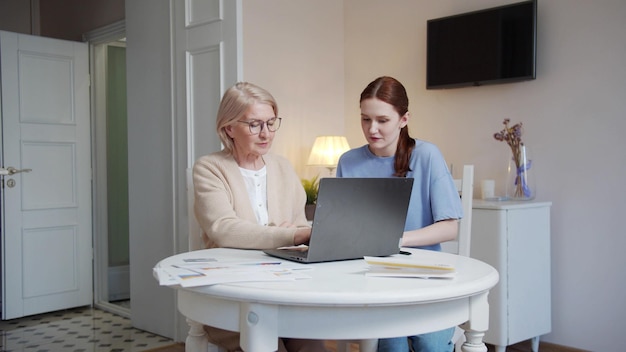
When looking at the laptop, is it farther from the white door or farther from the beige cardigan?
the white door

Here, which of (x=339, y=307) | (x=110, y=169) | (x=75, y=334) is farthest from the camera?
(x=110, y=169)

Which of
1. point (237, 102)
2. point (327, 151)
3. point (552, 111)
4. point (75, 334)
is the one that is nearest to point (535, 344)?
point (552, 111)

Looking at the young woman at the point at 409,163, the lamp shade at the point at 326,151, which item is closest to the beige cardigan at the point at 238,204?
the young woman at the point at 409,163

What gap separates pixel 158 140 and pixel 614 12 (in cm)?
251

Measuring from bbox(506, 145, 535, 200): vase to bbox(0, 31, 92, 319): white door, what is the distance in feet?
10.0

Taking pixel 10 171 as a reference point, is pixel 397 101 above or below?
above

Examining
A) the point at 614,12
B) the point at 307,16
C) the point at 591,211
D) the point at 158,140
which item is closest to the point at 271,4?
the point at 307,16

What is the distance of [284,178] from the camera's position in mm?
2170

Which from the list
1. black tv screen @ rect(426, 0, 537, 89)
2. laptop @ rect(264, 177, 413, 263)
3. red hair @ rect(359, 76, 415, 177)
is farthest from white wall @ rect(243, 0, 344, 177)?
laptop @ rect(264, 177, 413, 263)

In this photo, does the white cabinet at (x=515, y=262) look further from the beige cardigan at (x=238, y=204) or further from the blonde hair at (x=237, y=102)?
the blonde hair at (x=237, y=102)

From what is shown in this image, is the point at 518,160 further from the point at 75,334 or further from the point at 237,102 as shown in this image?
the point at 75,334

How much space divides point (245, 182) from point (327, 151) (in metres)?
1.67

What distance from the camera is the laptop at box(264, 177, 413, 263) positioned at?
4.78ft

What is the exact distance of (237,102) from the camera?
2.08m
